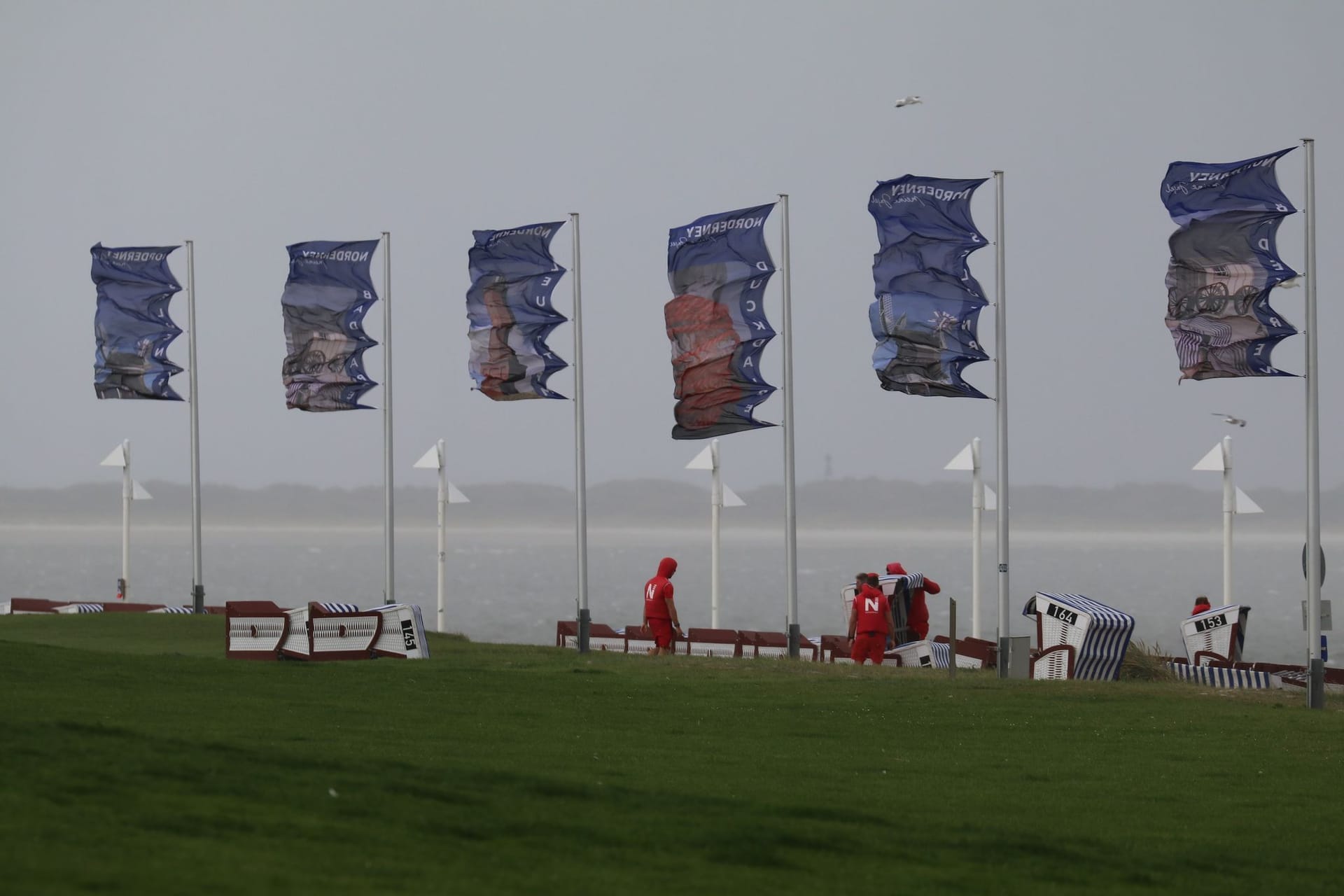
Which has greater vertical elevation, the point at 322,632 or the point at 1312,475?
the point at 1312,475

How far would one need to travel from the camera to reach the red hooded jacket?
24688 mm

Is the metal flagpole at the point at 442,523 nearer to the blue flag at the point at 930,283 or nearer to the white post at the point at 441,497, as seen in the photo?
the white post at the point at 441,497

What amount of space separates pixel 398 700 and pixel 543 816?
771 centimetres

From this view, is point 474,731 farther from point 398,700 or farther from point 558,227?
point 558,227

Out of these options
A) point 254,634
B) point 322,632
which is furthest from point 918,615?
point 254,634

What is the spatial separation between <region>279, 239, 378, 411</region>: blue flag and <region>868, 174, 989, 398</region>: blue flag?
1159 centimetres

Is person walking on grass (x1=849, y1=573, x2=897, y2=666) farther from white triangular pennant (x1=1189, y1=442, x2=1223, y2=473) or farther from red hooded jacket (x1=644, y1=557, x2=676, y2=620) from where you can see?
white triangular pennant (x1=1189, y1=442, x2=1223, y2=473)

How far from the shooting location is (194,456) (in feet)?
115

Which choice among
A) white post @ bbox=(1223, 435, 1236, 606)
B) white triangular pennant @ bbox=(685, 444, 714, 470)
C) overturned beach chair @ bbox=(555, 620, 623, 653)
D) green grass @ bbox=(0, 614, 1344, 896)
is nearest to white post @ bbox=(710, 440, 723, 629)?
white triangular pennant @ bbox=(685, 444, 714, 470)

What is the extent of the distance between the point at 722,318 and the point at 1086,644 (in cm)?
755

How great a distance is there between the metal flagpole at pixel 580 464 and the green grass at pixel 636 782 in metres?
5.17

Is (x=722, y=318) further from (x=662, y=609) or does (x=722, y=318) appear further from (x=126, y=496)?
(x=126, y=496)

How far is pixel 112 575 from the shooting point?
14350cm

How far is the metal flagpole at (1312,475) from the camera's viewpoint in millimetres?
20156
